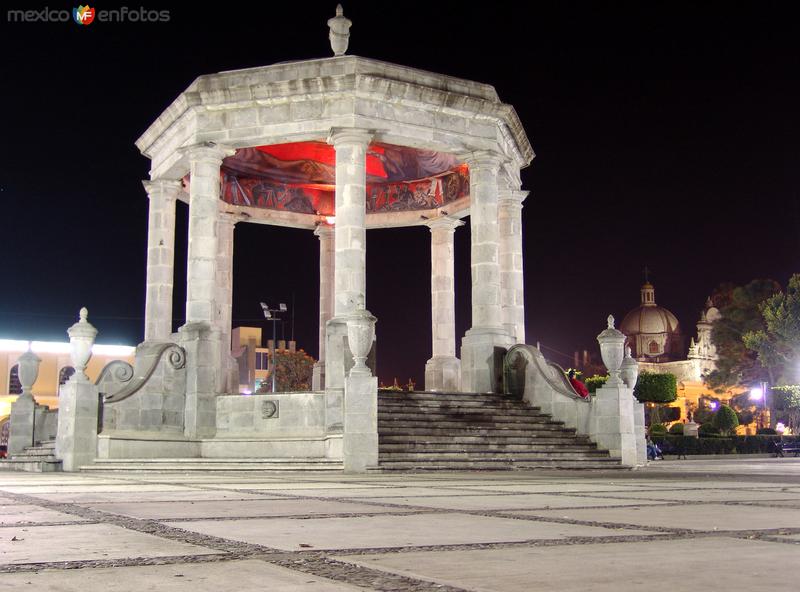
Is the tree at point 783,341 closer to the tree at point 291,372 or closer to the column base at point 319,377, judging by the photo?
the tree at point 291,372

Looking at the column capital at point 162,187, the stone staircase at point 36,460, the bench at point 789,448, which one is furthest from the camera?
the bench at point 789,448

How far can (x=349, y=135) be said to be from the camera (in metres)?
23.5

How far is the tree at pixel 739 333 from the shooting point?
7956cm

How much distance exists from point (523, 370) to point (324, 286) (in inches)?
409

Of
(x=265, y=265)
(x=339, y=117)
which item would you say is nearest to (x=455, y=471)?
(x=339, y=117)

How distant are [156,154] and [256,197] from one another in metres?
5.45

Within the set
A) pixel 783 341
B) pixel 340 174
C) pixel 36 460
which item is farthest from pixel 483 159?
pixel 783 341

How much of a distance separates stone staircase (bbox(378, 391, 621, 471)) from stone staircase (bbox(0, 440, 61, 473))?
6526mm

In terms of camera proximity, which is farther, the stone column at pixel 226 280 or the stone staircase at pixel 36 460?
the stone column at pixel 226 280

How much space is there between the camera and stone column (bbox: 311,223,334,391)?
32531 millimetres

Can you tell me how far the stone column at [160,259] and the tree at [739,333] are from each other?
200 feet

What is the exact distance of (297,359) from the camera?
247 ft

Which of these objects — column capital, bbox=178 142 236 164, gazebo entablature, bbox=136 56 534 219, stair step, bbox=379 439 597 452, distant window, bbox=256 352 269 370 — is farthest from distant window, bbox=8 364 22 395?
Answer: stair step, bbox=379 439 597 452

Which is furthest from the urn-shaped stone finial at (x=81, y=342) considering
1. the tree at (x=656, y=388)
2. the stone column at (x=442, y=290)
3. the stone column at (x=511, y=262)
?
the tree at (x=656, y=388)
